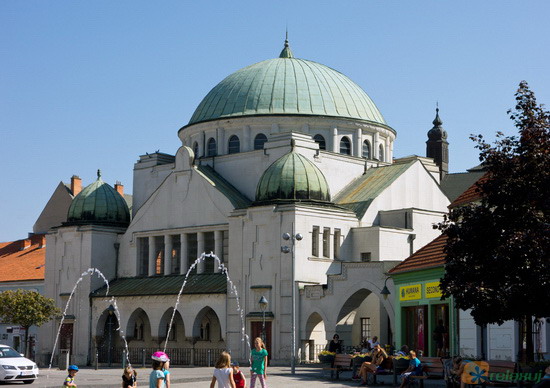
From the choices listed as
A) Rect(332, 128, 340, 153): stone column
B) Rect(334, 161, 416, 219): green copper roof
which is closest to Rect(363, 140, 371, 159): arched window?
Rect(334, 161, 416, 219): green copper roof

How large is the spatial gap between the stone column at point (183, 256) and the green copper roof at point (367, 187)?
30.4ft

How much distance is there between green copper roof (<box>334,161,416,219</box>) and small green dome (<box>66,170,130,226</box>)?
14.9m

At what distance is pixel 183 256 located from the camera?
63000 mm

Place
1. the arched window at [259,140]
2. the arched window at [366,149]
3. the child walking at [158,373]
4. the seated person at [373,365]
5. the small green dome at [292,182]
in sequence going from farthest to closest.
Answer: the arched window at [366,149], the arched window at [259,140], the small green dome at [292,182], the seated person at [373,365], the child walking at [158,373]

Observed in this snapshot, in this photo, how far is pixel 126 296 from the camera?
63812 millimetres

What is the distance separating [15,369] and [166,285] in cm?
2588

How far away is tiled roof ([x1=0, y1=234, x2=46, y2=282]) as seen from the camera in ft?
271

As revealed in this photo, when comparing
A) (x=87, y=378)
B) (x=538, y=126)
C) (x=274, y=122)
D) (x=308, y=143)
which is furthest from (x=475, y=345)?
(x=274, y=122)

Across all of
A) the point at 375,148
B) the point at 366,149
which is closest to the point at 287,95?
the point at 366,149

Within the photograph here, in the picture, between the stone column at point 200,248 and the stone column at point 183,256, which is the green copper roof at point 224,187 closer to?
the stone column at point 200,248

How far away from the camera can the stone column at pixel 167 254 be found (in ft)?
209

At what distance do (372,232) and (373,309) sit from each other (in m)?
4.17

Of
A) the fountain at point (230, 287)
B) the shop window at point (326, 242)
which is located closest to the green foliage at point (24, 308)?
the fountain at point (230, 287)

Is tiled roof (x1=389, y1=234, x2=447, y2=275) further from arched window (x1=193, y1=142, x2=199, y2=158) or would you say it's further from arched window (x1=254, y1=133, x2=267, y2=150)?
arched window (x1=193, y1=142, x2=199, y2=158)
